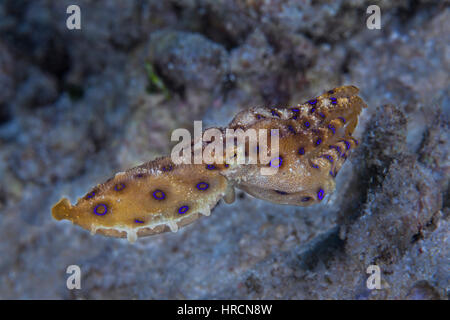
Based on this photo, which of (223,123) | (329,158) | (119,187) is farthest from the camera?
(223,123)

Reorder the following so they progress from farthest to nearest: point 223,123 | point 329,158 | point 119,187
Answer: point 223,123 → point 329,158 → point 119,187

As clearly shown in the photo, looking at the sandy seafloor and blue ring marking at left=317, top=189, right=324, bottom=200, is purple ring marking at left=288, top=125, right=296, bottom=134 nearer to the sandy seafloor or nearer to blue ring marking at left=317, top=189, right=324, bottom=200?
blue ring marking at left=317, top=189, right=324, bottom=200

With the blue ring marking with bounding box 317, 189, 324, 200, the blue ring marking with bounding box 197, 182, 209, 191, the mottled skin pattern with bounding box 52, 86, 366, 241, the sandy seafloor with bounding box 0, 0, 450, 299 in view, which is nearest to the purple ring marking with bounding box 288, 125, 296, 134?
the mottled skin pattern with bounding box 52, 86, 366, 241

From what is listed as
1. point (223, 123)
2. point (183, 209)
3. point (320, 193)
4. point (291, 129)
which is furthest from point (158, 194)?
point (223, 123)

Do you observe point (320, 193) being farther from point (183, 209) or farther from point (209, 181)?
point (183, 209)

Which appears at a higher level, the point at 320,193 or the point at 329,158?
the point at 329,158

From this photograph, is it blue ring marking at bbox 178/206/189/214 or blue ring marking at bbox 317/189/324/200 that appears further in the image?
blue ring marking at bbox 317/189/324/200
